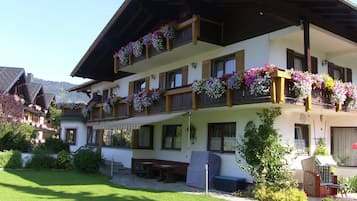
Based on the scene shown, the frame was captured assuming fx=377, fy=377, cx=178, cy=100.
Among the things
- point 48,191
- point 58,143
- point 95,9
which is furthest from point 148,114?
point 58,143

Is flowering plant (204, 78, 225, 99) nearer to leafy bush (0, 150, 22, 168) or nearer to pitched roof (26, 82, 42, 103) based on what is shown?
leafy bush (0, 150, 22, 168)

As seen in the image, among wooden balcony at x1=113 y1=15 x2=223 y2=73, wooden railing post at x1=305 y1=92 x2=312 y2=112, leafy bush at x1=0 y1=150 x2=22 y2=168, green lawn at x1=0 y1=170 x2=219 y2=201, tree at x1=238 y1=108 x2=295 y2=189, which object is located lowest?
green lawn at x1=0 y1=170 x2=219 y2=201

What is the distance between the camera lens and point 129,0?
20.3 m

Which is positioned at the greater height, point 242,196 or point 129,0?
point 129,0

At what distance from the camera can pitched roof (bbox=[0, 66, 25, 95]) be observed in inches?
1784

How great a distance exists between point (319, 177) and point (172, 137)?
28.8ft

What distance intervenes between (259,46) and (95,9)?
812 centimetres

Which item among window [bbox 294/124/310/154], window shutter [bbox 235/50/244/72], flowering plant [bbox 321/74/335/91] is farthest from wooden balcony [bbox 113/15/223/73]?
window [bbox 294/124/310/154]

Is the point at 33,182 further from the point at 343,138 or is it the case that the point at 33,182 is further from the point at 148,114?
the point at 343,138

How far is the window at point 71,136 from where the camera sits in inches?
1304

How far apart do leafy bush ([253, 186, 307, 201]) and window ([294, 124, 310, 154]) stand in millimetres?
3175

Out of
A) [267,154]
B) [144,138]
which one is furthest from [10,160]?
[267,154]

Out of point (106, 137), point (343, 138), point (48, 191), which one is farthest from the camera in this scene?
point (106, 137)

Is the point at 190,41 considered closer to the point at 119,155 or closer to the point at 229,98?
the point at 229,98
